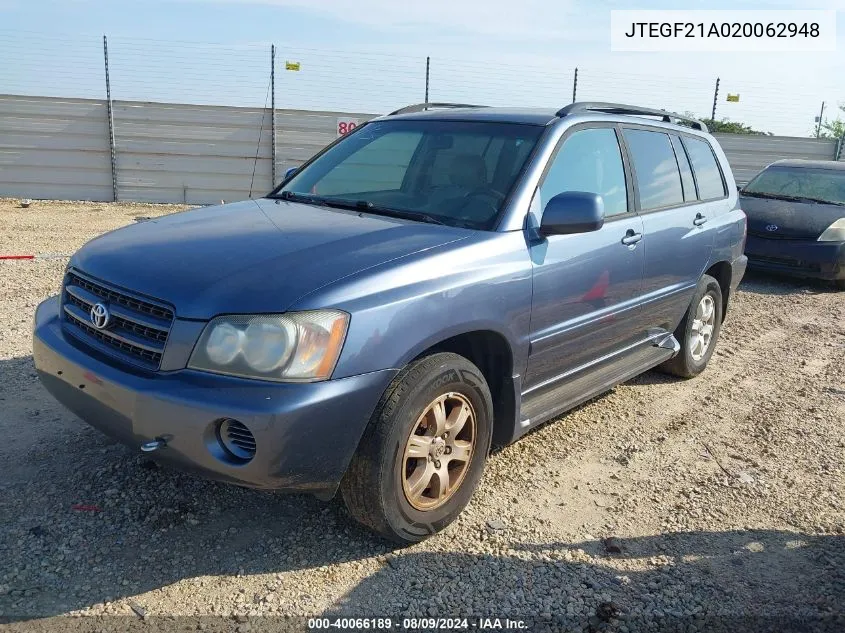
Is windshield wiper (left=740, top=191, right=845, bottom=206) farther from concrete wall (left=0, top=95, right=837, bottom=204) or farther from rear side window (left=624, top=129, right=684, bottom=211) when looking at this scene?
concrete wall (left=0, top=95, right=837, bottom=204)

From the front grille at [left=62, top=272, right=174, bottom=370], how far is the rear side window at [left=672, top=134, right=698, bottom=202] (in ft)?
11.9

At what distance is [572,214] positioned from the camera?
11.2 ft

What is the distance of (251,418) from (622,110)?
3.14 metres

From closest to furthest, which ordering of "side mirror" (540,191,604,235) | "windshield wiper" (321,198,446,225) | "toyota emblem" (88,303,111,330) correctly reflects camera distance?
"toyota emblem" (88,303,111,330), "side mirror" (540,191,604,235), "windshield wiper" (321,198,446,225)

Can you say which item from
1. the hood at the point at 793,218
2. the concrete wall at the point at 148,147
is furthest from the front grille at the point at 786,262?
the concrete wall at the point at 148,147

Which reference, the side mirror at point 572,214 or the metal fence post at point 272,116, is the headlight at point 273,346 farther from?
the metal fence post at point 272,116

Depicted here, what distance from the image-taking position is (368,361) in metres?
2.71

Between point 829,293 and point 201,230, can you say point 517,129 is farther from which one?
point 829,293

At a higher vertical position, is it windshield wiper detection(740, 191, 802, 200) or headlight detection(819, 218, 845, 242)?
windshield wiper detection(740, 191, 802, 200)

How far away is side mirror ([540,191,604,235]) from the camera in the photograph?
3.40 m

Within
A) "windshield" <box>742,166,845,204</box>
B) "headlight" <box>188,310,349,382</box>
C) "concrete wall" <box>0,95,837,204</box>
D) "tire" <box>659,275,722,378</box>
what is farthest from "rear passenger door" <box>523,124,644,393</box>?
"concrete wall" <box>0,95,837,204</box>

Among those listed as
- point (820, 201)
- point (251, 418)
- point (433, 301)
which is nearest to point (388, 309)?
point (433, 301)

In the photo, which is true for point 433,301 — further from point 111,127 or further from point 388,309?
point 111,127

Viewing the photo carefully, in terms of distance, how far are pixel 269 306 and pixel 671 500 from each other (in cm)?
227
